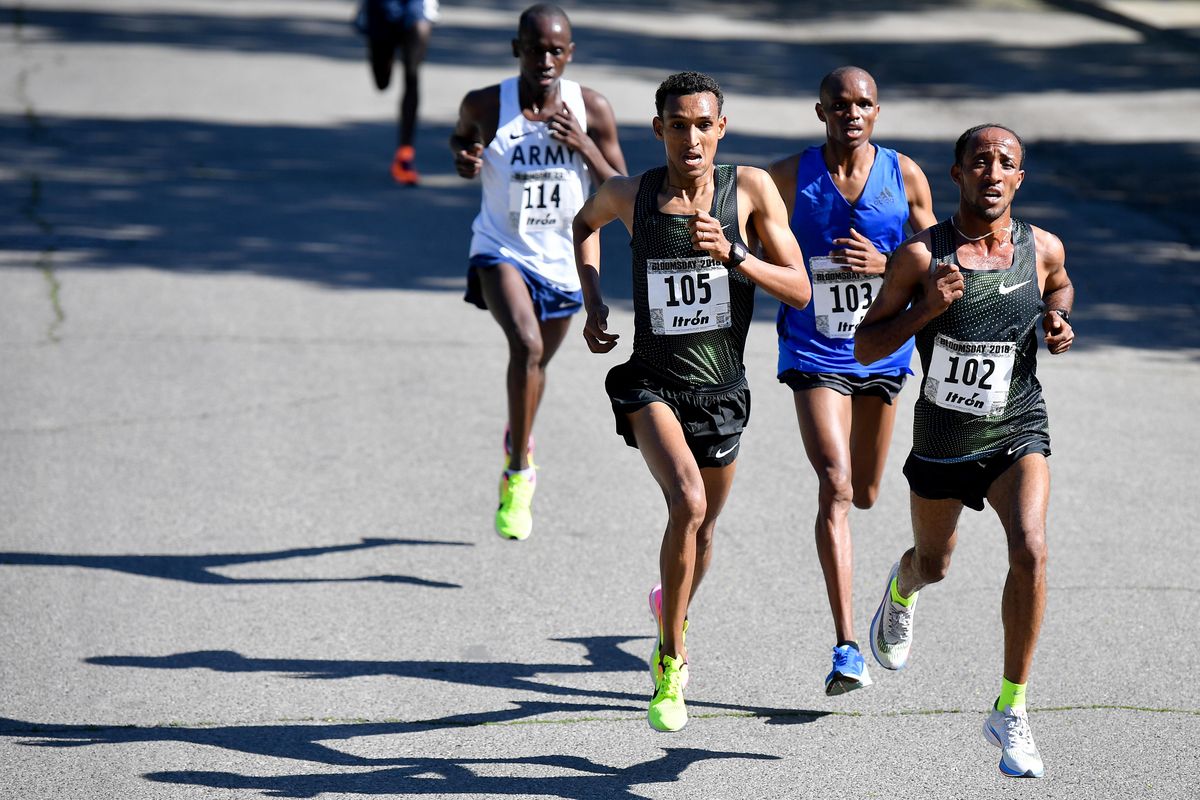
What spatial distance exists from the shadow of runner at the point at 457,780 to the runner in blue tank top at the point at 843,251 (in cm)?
103

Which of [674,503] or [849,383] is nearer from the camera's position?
[674,503]

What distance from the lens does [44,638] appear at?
5707 mm

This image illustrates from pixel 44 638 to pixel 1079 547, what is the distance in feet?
14.0

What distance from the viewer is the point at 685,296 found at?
195 inches

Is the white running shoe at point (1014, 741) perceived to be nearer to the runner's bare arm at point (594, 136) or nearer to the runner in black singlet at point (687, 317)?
the runner in black singlet at point (687, 317)

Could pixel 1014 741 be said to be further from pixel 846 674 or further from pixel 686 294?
pixel 686 294

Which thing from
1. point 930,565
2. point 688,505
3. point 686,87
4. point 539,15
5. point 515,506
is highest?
point 539,15

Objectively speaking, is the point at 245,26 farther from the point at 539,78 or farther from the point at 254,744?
the point at 254,744

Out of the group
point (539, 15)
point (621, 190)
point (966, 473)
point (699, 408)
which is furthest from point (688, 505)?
point (539, 15)

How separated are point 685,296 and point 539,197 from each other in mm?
1943

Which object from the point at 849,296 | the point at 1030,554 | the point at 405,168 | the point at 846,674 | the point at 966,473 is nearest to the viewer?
the point at 1030,554

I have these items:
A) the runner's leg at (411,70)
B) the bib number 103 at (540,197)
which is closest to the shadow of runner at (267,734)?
the bib number 103 at (540,197)

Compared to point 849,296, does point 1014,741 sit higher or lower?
lower

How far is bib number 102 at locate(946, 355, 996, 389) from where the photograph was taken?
466 cm
